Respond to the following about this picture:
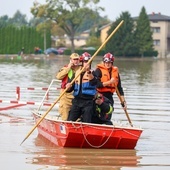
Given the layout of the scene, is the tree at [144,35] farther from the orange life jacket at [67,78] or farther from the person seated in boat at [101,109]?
the person seated in boat at [101,109]

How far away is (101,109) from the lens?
14.5 m

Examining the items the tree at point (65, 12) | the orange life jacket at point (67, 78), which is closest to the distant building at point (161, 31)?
the tree at point (65, 12)

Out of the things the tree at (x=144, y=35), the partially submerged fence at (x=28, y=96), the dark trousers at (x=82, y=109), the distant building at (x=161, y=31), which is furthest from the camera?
the distant building at (x=161, y=31)

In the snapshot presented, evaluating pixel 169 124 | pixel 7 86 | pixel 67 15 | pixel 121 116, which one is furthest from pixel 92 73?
pixel 67 15

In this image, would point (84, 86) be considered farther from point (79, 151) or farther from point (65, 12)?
point (65, 12)

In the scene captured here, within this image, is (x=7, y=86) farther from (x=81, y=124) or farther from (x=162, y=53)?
(x=162, y=53)

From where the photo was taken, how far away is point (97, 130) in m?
13.9

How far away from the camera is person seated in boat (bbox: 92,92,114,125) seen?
47.2ft

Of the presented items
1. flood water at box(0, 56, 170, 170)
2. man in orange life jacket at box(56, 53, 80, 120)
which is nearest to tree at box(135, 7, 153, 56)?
flood water at box(0, 56, 170, 170)

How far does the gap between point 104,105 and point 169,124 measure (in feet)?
16.7

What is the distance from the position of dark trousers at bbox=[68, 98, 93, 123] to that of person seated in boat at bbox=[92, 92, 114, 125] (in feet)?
0.60

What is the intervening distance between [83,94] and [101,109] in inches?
21.5

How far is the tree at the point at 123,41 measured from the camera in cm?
9578

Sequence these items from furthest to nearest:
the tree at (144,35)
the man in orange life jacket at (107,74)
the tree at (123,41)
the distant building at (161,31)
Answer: the distant building at (161,31) < the tree at (144,35) < the tree at (123,41) < the man in orange life jacket at (107,74)
